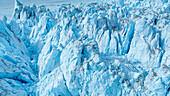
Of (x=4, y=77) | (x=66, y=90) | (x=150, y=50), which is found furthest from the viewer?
(x=150, y=50)

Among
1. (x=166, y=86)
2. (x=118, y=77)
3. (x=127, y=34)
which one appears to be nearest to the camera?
(x=166, y=86)

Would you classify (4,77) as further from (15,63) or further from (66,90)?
(66,90)

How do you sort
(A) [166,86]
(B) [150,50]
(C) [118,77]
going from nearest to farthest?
(A) [166,86]
(C) [118,77]
(B) [150,50]

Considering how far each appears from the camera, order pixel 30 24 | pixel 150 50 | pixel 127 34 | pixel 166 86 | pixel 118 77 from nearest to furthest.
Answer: pixel 166 86, pixel 118 77, pixel 150 50, pixel 127 34, pixel 30 24

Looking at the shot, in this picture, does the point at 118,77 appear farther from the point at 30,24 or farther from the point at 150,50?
the point at 30,24

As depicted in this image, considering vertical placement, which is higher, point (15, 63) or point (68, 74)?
point (15, 63)

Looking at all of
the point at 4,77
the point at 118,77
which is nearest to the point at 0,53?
the point at 4,77

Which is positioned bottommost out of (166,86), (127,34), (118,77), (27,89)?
(166,86)

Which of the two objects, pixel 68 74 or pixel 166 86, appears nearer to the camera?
pixel 166 86

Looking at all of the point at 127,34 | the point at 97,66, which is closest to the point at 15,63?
the point at 97,66
